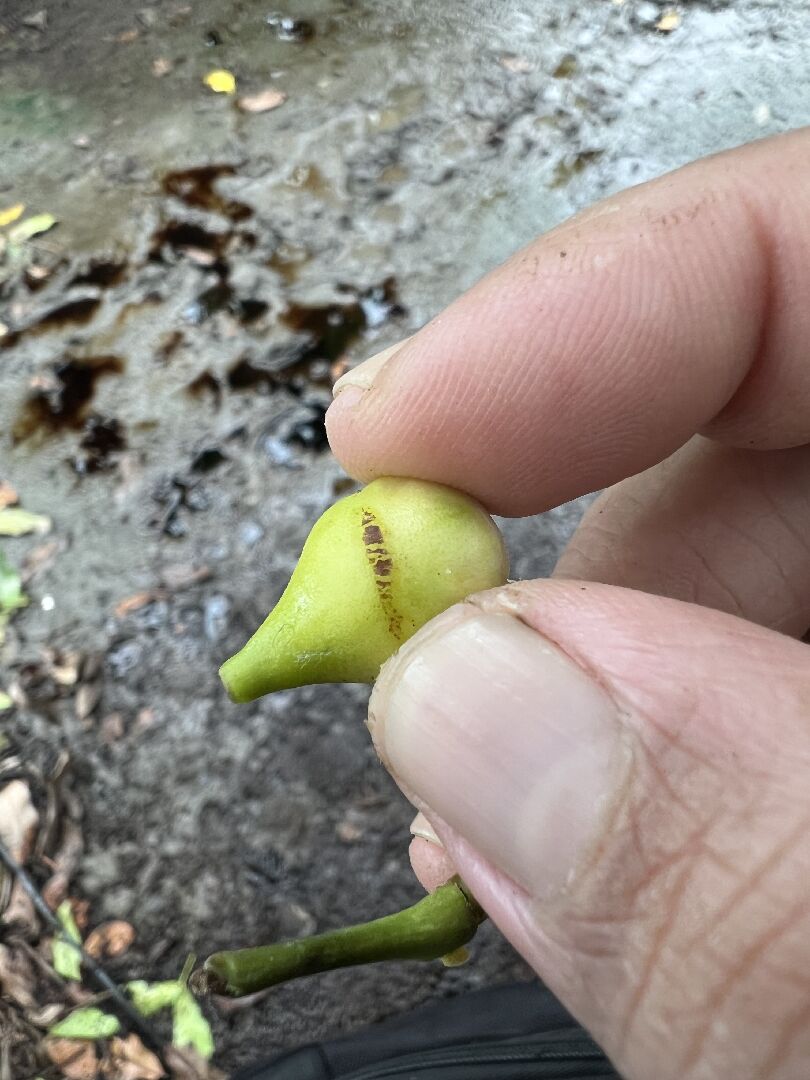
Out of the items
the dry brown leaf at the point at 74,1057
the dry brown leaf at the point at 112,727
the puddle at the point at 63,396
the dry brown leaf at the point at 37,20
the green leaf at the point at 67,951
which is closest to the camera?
the dry brown leaf at the point at 74,1057

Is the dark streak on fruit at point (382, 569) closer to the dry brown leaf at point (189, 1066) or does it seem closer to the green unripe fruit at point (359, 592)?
the green unripe fruit at point (359, 592)

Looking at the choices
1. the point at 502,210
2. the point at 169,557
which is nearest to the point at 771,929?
the point at 169,557

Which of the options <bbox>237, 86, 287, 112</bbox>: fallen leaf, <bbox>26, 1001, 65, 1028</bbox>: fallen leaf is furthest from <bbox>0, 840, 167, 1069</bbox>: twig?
<bbox>237, 86, 287, 112</bbox>: fallen leaf

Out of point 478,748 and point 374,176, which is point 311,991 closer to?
point 478,748

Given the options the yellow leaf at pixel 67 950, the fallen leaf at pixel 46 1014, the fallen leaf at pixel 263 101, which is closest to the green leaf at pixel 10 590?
the yellow leaf at pixel 67 950

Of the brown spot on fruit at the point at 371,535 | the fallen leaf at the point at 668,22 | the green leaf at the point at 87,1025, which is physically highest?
the fallen leaf at the point at 668,22

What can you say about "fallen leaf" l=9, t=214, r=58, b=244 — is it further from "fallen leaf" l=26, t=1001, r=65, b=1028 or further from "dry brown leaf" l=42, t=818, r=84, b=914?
"fallen leaf" l=26, t=1001, r=65, b=1028
